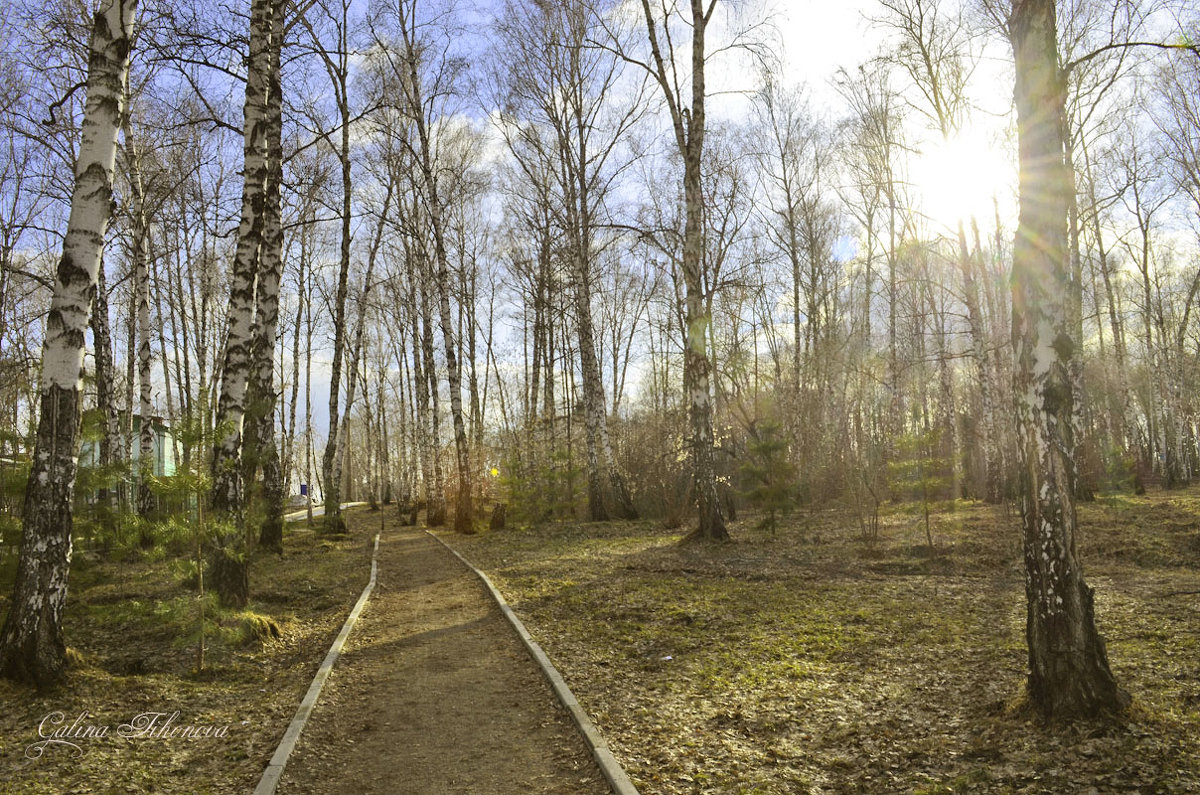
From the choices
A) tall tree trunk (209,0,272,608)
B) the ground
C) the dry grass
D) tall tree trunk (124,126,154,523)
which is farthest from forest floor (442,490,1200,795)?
tall tree trunk (124,126,154,523)

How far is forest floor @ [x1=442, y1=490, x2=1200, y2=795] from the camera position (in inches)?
159

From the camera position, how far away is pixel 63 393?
5645 millimetres

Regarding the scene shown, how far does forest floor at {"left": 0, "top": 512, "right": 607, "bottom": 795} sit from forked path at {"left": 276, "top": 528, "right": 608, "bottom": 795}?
0.01 metres

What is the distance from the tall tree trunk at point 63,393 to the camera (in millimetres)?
5406

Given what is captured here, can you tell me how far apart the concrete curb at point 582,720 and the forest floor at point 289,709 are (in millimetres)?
84

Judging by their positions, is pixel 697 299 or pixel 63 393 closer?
pixel 63 393

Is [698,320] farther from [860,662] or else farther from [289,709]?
[289,709]

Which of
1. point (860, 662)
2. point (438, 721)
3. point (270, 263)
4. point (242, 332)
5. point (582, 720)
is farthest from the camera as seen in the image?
point (270, 263)

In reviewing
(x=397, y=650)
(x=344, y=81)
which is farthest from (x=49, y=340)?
(x=344, y=81)

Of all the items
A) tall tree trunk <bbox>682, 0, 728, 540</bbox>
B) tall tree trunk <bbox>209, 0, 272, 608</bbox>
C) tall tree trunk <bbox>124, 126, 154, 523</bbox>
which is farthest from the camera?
tall tree trunk <bbox>124, 126, 154, 523</bbox>

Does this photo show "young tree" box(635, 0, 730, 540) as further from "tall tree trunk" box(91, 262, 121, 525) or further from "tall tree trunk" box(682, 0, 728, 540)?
"tall tree trunk" box(91, 262, 121, 525)

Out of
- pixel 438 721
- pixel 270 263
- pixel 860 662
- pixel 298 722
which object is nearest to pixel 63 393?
pixel 298 722

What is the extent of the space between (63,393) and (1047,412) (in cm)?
707

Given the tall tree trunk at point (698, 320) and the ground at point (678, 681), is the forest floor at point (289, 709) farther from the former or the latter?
the tall tree trunk at point (698, 320)
